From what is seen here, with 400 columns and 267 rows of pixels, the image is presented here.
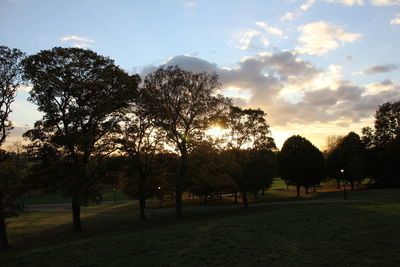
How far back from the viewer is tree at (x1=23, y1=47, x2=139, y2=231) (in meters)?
25.1

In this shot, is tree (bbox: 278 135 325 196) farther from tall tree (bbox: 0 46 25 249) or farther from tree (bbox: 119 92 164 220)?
tall tree (bbox: 0 46 25 249)

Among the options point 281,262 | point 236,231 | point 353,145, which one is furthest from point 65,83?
point 353,145

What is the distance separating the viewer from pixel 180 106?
31.9m

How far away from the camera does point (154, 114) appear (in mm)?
31125

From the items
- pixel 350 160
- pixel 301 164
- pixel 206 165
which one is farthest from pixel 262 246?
pixel 350 160

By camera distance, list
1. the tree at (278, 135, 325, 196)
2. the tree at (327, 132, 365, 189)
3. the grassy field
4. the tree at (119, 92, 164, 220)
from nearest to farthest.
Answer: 1. the grassy field
2. the tree at (119, 92, 164, 220)
3. the tree at (327, 132, 365, 189)
4. the tree at (278, 135, 325, 196)

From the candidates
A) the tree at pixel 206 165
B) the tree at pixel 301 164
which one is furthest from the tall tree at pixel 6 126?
the tree at pixel 301 164

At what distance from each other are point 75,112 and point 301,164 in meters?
49.7

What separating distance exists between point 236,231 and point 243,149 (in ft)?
85.5

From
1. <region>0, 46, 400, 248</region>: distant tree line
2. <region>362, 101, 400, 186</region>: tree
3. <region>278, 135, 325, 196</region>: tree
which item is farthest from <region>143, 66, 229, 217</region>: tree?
<region>362, 101, 400, 186</region>: tree

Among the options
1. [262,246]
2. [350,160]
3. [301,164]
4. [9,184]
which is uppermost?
[350,160]

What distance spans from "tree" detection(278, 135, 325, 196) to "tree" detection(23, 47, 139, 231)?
148ft

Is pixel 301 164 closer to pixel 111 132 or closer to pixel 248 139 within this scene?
pixel 248 139

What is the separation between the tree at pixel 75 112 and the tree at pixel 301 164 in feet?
148
